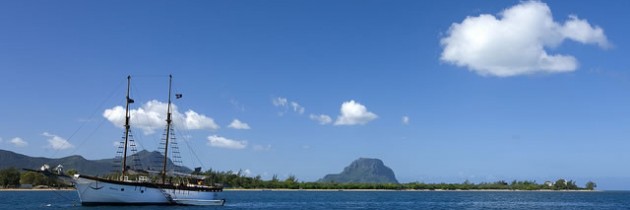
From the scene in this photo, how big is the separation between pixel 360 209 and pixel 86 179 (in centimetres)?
4205

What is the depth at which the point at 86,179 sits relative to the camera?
260 feet

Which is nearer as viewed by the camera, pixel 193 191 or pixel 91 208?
pixel 91 208

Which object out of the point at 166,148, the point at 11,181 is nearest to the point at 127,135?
the point at 166,148

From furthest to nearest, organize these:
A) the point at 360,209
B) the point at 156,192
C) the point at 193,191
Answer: the point at 360,209 < the point at 193,191 < the point at 156,192

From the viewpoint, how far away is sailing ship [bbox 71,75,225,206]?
7938 centimetres

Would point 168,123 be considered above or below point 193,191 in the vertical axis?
above

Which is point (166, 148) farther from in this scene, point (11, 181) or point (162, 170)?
point (11, 181)

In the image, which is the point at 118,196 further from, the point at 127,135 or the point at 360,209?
the point at 360,209

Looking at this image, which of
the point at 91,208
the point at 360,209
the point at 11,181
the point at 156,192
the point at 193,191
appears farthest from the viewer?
the point at 11,181

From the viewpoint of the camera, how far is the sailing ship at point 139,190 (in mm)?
79375

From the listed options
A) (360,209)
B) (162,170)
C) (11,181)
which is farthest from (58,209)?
(11,181)

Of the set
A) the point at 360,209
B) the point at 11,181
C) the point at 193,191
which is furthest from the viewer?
the point at 11,181

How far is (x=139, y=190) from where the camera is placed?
81875 millimetres

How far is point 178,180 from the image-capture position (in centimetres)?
9425
